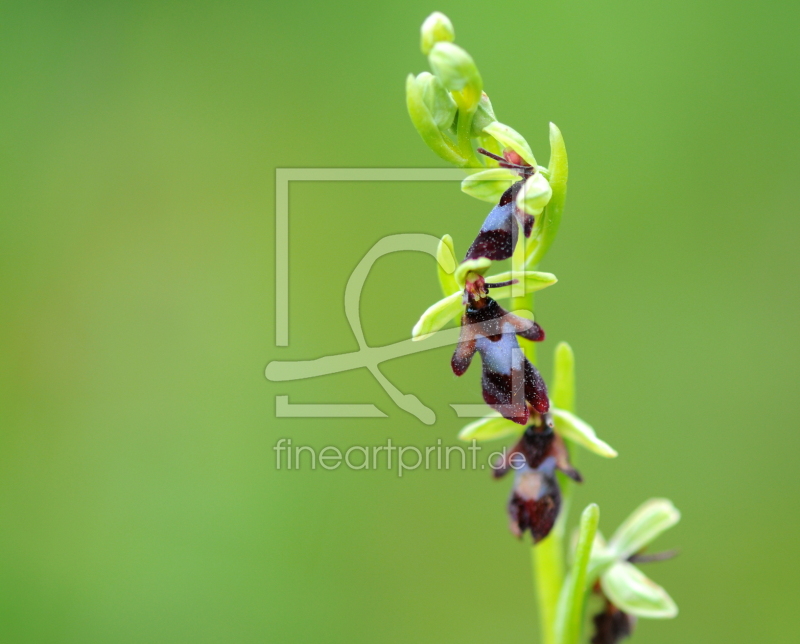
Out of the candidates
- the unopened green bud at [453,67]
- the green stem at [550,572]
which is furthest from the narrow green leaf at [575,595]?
the unopened green bud at [453,67]

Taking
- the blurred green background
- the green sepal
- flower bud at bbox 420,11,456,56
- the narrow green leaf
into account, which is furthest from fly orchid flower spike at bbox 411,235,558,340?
the blurred green background

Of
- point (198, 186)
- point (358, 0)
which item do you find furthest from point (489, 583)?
point (358, 0)

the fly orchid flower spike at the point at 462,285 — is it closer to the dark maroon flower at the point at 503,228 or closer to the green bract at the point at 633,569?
the dark maroon flower at the point at 503,228

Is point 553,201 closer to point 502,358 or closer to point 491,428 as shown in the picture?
point 502,358

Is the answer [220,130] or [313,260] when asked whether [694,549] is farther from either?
[220,130]

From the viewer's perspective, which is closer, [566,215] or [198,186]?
[566,215]
